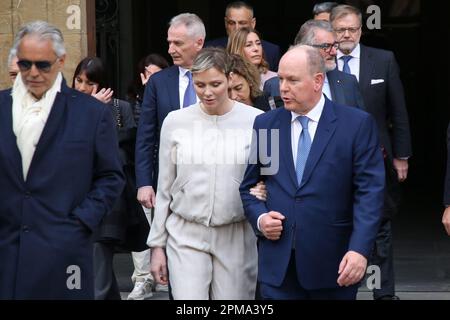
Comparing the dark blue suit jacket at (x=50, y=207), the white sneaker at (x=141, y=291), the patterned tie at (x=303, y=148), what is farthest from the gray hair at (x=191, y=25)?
the dark blue suit jacket at (x=50, y=207)

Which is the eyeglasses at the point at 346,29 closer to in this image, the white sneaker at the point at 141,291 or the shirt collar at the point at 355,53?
the shirt collar at the point at 355,53

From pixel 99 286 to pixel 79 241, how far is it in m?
2.29

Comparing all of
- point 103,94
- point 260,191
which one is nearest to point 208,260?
point 260,191

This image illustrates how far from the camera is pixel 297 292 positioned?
7.11 meters

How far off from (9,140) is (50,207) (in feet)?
1.29

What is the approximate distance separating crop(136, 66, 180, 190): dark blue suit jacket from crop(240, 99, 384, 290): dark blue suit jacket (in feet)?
6.16

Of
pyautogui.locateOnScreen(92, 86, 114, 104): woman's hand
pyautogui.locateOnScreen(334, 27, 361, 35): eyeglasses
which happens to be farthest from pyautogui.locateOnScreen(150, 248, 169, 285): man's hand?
pyautogui.locateOnScreen(334, 27, 361, 35): eyeglasses

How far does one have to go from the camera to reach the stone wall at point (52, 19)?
11.2 metres

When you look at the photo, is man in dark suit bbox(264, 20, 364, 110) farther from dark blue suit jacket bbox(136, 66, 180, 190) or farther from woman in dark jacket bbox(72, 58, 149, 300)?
woman in dark jacket bbox(72, 58, 149, 300)

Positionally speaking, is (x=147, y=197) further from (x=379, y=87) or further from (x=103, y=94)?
(x=379, y=87)

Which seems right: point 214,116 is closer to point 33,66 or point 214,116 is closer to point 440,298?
point 33,66

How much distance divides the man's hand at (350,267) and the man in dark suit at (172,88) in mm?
2404

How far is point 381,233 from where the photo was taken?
953 centimetres

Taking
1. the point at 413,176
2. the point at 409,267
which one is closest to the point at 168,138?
the point at 409,267
